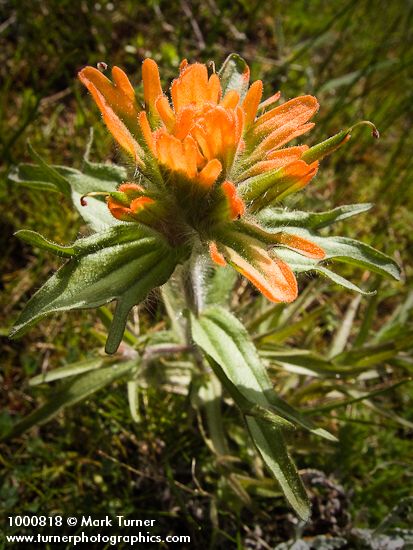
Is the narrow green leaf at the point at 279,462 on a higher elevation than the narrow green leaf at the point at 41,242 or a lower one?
lower

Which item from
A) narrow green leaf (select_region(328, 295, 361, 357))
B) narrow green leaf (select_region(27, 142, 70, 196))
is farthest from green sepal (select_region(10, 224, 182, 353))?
narrow green leaf (select_region(328, 295, 361, 357))

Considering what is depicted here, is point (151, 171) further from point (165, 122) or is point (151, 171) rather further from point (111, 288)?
point (111, 288)

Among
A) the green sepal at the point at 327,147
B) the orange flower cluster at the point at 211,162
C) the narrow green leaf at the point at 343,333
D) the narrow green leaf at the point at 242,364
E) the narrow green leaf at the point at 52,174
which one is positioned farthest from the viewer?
the narrow green leaf at the point at 343,333

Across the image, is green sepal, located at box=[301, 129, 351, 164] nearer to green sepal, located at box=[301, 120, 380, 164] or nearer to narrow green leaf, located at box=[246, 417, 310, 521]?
green sepal, located at box=[301, 120, 380, 164]

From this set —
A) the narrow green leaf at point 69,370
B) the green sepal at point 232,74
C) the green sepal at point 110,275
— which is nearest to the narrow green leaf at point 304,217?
the green sepal at point 110,275

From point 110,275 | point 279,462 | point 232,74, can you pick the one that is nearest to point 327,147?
point 232,74

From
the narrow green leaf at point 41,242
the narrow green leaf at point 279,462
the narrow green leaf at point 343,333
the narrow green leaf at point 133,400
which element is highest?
the narrow green leaf at point 343,333

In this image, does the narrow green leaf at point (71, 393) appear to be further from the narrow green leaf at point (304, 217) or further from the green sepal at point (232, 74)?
the green sepal at point (232, 74)

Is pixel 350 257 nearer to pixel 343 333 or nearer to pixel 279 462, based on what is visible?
pixel 279 462
